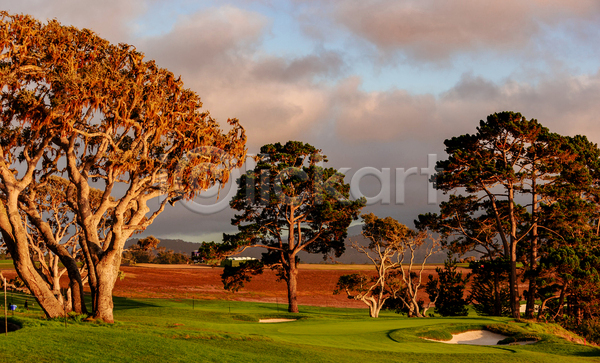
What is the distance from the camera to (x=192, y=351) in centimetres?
1594

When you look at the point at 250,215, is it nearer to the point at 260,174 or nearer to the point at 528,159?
the point at 260,174

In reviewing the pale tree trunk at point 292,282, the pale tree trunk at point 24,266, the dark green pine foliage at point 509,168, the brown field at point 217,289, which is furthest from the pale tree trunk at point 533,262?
the pale tree trunk at point 24,266

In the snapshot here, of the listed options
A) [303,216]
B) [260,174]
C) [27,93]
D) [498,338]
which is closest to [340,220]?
[303,216]

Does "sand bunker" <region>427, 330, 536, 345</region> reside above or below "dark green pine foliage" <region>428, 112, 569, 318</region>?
below

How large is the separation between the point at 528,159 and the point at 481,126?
16.6 feet

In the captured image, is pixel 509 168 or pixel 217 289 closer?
pixel 509 168

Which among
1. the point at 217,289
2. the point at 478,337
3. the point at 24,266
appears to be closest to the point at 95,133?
the point at 24,266

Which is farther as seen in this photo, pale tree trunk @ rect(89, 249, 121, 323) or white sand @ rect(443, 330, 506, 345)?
white sand @ rect(443, 330, 506, 345)

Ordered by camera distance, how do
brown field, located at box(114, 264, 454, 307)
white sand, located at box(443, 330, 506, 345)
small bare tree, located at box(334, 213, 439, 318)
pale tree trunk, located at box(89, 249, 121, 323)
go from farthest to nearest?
brown field, located at box(114, 264, 454, 307) → small bare tree, located at box(334, 213, 439, 318) → white sand, located at box(443, 330, 506, 345) → pale tree trunk, located at box(89, 249, 121, 323)

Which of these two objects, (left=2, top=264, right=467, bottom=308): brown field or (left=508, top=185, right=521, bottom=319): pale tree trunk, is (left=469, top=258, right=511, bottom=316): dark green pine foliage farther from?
(left=2, top=264, right=467, bottom=308): brown field

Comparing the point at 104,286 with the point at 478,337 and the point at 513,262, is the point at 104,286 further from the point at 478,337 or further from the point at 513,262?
the point at 513,262

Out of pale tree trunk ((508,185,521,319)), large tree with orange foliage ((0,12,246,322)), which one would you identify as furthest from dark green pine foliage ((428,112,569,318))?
large tree with orange foliage ((0,12,246,322))

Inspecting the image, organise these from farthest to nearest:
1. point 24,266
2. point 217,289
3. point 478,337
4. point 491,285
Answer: point 217,289 < point 491,285 < point 478,337 < point 24,266

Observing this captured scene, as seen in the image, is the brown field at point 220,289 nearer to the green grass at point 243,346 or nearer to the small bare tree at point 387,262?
the small bare tree at point 387,262
